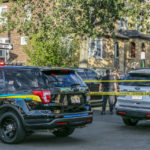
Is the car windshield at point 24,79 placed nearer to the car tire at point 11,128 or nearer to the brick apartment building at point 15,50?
the car tire at point 11,128

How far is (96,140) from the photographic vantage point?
9.12m

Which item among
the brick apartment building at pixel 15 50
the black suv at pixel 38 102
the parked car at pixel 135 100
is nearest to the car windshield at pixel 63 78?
the black suv at pixel 38 102

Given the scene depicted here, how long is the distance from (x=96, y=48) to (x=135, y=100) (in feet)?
86.1

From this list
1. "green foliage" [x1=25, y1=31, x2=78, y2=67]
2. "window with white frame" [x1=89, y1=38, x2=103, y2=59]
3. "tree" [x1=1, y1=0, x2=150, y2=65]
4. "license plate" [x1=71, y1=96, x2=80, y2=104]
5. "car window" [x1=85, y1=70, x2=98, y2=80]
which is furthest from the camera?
"window with white frame" [x1=89, y1=38, x2=103, y2=59]

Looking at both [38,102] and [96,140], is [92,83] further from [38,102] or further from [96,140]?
[38,102]

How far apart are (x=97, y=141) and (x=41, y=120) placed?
5.75 feet

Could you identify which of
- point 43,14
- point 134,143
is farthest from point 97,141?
point 43,14

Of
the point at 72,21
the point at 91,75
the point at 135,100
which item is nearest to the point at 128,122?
the point at 135,100

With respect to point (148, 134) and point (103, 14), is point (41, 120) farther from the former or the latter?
point (103, 14)

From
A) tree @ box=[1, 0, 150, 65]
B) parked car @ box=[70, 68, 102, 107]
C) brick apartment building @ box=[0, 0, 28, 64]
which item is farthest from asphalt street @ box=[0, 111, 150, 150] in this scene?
brick apartment building @ box=[0, 0, 28, 64]

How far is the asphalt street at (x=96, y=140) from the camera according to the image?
8180 millimetres

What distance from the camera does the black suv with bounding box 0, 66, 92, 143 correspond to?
7973mm

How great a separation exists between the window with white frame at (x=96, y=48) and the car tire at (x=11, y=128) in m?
28.0

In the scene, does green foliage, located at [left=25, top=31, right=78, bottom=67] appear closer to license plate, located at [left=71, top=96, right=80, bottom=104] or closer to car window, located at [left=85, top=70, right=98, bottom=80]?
car window, located at [left=85, top=70, right=98, bottom=80]
